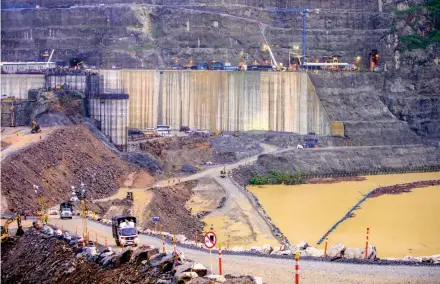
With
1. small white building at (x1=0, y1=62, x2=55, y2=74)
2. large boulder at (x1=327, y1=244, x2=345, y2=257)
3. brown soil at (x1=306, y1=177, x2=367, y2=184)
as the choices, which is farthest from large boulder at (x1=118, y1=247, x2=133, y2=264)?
small white building at (x1=0, y1=62, x2=55, y2=74)

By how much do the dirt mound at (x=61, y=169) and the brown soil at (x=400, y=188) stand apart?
1912 cm

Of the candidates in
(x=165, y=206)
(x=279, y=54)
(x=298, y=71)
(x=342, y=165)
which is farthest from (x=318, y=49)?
(x=165, y=206)

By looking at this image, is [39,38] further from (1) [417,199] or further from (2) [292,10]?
(1) [417,199]

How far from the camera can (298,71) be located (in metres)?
83.1

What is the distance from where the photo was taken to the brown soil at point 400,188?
64562 millimetres

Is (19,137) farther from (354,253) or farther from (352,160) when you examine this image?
(354,253)

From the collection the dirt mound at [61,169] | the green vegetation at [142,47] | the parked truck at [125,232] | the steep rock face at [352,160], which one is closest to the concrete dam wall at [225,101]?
the steep rock face at [352,160]

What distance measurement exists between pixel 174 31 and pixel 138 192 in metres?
39.7

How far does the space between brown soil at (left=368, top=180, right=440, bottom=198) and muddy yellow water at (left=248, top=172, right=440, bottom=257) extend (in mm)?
1052

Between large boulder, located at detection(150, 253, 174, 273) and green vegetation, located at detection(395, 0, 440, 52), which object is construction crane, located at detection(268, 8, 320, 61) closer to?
green vegetation, located at detection(395, 0, 440, 52)

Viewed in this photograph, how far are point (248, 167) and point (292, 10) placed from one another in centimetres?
3328

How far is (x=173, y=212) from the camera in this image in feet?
165

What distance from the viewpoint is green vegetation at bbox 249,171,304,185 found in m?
67.6

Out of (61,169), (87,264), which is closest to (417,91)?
(61,169)
